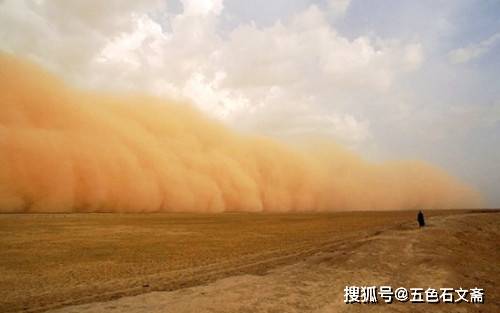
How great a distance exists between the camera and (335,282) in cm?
959

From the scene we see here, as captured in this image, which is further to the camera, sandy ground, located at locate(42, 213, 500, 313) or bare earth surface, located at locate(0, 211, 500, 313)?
bare earth surface, located at locate(0, 211, 500, 313)

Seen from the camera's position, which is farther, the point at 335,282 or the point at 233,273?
the point at 233,273

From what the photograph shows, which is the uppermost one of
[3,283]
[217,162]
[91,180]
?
[217,162]

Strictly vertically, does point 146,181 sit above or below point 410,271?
above

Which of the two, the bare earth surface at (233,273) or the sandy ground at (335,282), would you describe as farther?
the bare earth surface at (233,273)

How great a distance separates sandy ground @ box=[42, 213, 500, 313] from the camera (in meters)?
7.49

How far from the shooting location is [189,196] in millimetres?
61000

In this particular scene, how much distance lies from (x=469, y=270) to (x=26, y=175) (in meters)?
49.8

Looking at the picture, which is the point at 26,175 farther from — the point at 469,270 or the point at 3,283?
the point at 469,270

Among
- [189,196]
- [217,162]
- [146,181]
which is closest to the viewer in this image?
[146,181]

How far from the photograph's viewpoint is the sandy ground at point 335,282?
749 cm

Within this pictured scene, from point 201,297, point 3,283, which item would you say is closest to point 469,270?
point 201,297

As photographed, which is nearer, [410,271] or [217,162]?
[410,271]

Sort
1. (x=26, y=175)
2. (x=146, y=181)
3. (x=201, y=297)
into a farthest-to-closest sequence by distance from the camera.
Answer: (x=146, y=181) → (x=26, y=175) → (x=201, y=297)
